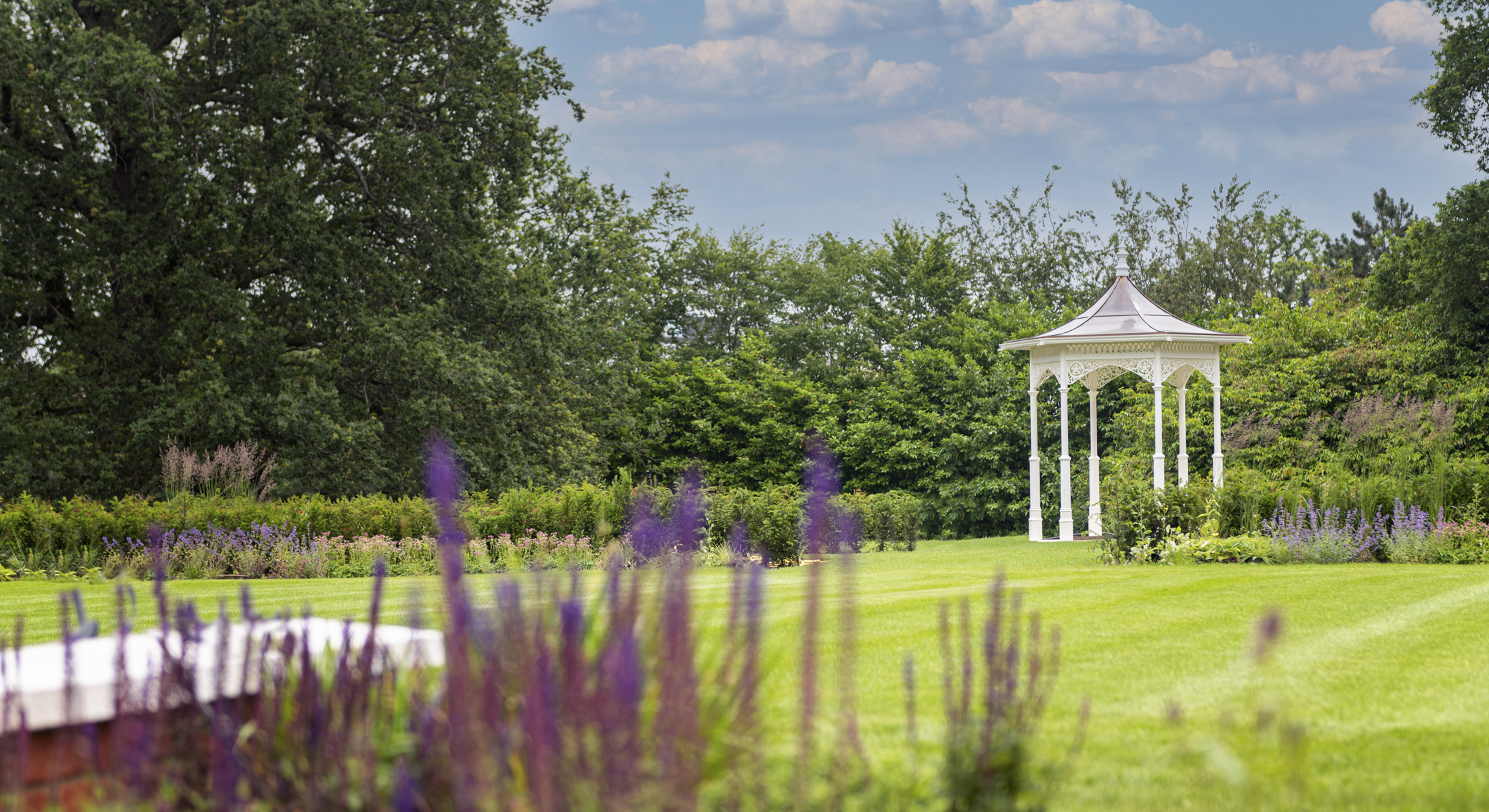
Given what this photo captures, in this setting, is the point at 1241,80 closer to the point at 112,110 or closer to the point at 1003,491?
the point at 1003,491

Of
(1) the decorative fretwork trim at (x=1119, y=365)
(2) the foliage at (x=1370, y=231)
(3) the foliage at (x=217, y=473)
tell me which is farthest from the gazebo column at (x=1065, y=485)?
(2) the foliage at (x=1370, y=231)

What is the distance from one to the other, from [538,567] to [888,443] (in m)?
23.2

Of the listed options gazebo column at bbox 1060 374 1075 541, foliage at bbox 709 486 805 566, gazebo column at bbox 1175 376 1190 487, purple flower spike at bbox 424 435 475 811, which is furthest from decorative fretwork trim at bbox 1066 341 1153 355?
purple flower spike at bbox 424 435 475 811

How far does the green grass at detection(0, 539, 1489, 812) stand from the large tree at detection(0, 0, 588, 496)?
713 cm

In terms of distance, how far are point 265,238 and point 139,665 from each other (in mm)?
16429

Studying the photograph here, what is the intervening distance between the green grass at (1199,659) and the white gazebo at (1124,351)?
6821mm

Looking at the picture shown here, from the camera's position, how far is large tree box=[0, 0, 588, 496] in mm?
16656

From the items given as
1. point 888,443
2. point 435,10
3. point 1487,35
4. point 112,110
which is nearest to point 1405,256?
point 1487,35

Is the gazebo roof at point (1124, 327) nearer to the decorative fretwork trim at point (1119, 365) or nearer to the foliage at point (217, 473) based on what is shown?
the decorative fretwork trim at point (1119, 365)

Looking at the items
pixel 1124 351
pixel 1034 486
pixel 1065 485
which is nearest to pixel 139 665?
pixel 1124 351

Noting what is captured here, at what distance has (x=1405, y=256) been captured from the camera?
67.2 feet

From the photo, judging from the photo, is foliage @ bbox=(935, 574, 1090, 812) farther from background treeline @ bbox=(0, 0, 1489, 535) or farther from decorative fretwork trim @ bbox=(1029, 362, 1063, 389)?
decorative fretwork trim @ bbox=(1029, 362, 1063, 389)

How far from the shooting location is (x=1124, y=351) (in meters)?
17.6

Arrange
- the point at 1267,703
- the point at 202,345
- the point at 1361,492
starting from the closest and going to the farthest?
the point at 1267,703 < the point at 1361,492 < the point at 202,345
